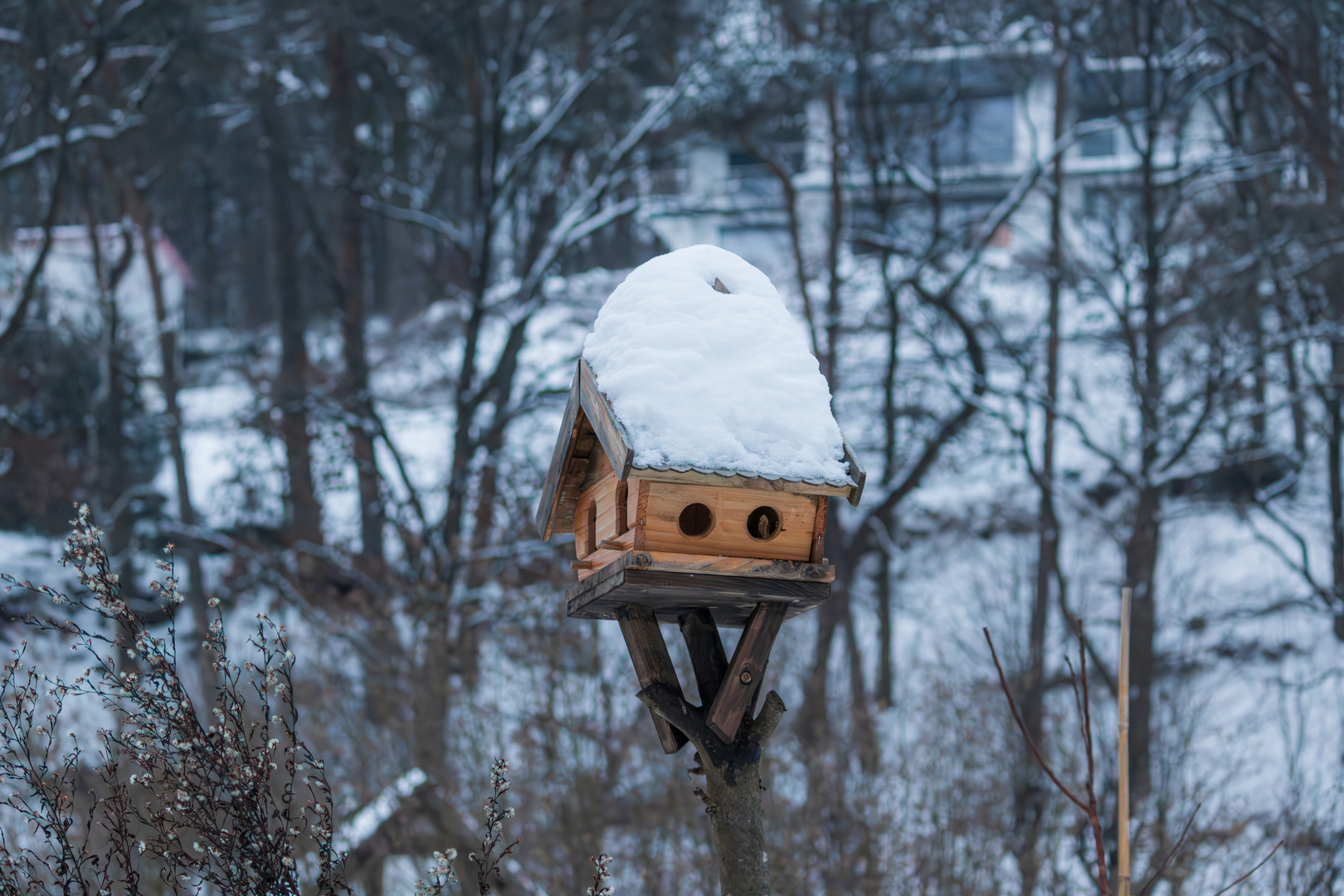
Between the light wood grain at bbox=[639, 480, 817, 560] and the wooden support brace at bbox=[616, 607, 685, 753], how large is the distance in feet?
0.99

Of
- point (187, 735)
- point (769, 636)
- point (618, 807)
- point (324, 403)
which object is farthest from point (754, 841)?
point (324, 403)

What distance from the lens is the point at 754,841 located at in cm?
335

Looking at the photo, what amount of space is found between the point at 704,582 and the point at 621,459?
15.9 inches

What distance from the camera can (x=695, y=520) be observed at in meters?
3.40

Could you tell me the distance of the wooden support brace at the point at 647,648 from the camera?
343 centimetres

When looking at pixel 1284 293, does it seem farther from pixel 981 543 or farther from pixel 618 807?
pixel 618 807

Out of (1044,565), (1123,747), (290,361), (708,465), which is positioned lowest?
(1123,747)

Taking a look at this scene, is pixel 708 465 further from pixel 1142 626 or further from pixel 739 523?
pixel 1142 626

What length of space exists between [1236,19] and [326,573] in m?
12.2

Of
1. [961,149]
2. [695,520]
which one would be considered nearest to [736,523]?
[695,520]

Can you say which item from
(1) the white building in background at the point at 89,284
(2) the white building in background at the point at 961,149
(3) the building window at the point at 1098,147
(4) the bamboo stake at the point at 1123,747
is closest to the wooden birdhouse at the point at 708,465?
(4) the bamboo stake at the point at 1123,747

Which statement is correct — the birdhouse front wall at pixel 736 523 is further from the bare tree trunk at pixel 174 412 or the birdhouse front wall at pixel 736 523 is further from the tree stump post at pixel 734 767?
the bare tree trunk at pixel 174 412

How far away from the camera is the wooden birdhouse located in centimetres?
317

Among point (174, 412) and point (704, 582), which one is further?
point (174, 412)
